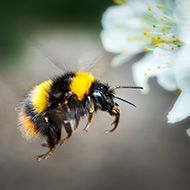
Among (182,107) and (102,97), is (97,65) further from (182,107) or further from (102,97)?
(182,107)

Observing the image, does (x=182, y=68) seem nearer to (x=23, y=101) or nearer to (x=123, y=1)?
(x=23, y=101)

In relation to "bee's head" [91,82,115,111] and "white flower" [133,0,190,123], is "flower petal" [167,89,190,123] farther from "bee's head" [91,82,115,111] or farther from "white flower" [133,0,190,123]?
"bee's head" [91,82,115,111]

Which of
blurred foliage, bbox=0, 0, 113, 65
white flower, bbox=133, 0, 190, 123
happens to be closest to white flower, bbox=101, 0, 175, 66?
white flower, bbox=133, 0, 190, 123

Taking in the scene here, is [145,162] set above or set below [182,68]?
below

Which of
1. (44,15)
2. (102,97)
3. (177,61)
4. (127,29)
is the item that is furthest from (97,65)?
(44,15)

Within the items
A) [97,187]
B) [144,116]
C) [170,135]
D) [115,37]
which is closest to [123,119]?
[144,116]
